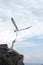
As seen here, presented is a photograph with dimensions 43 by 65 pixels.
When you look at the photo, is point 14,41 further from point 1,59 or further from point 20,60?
point 1,59

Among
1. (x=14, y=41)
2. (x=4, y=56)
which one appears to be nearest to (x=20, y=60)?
(x=4, y=56)

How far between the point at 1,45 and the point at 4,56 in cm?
2778

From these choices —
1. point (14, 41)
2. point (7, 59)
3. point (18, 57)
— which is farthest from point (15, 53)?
point (14, 41)

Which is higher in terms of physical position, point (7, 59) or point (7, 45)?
point (7, 59)

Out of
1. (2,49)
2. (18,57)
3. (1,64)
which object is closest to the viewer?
(1,64)

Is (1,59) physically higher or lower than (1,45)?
higher

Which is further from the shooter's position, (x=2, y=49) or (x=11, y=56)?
(x=2, y=49)

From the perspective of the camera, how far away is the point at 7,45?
166m

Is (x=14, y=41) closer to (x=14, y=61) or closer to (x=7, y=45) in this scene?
(x=7, y=45)

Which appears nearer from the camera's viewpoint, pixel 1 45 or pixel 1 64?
pixel 1 64

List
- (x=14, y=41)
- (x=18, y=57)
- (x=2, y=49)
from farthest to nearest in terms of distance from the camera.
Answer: (x=14, y=41) → (x=2, y=49) → (x=18, y=57)

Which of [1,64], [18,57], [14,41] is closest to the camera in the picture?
[1,64]

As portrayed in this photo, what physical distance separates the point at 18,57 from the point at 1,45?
2260cm

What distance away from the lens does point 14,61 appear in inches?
5497
